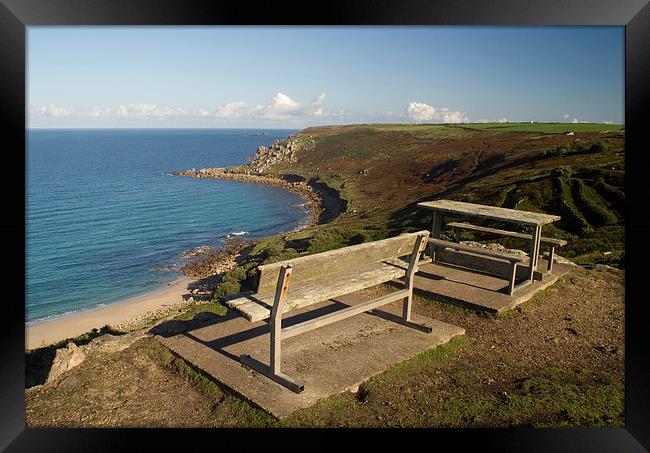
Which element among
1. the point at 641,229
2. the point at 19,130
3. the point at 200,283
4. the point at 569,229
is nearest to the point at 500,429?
the point at 641,229

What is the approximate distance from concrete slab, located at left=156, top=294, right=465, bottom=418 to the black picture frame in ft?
2.47

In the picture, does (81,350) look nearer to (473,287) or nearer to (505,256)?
(473,287)

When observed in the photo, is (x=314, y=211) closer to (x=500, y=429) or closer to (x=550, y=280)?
(x=550, y=280)

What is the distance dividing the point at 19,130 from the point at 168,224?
3313 cm

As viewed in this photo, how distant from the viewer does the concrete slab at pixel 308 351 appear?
470 cm

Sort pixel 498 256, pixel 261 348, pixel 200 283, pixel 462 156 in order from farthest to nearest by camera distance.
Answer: pixel 462 156
pixel 200 283
pixel 498 256
pixel 261 348

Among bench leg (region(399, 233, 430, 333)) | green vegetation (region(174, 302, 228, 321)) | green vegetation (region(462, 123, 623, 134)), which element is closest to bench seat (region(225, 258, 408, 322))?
bench leg (region(399, 233, 430, 333))

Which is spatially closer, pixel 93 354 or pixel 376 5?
pixel 376 5

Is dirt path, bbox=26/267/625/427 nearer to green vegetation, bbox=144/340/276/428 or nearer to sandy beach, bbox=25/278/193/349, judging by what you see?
green vegetation, bbox=144/340/276/428

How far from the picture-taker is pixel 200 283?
19328mm

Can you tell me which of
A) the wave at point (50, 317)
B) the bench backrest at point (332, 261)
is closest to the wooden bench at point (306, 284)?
the bench backrest at point (332, 261)

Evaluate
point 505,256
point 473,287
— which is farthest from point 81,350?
point 505,256

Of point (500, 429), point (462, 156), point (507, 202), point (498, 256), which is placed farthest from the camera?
point (462, 156)

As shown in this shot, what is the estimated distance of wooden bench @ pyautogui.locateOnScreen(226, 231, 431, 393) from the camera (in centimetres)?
463
